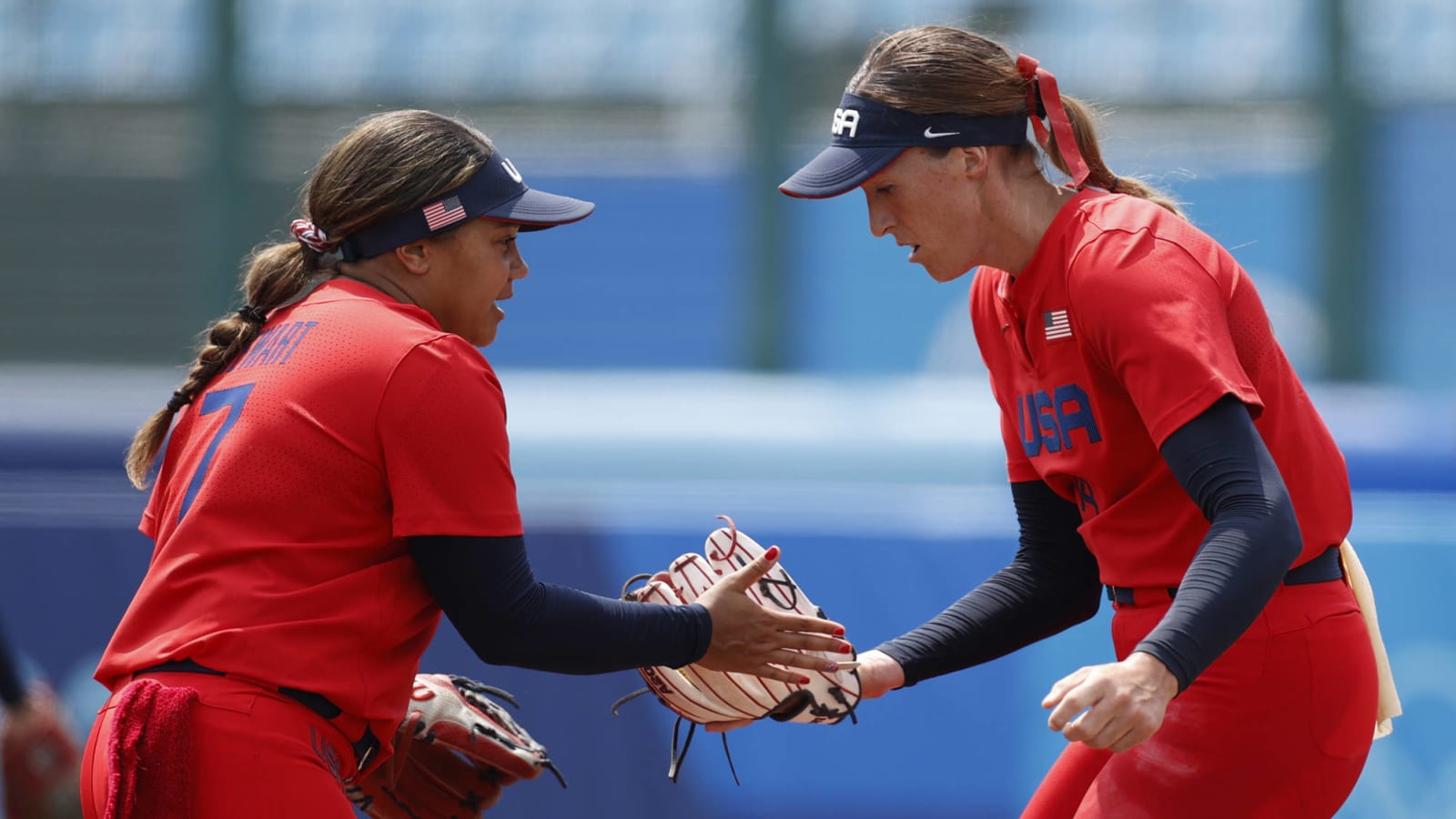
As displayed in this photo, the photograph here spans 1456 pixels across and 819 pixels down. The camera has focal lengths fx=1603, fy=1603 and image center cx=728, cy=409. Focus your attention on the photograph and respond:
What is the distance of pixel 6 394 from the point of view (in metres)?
5.08

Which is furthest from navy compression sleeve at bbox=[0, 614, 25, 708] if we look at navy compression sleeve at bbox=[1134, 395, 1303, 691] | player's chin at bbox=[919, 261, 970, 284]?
navy compression sleeve at bbox=[1134, 395, 1303, 691]

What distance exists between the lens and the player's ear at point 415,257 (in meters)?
2.49

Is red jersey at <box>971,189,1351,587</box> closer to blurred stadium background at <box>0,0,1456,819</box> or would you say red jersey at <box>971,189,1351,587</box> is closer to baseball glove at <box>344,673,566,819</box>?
baseball glove at <box>344,673,566,819</box>

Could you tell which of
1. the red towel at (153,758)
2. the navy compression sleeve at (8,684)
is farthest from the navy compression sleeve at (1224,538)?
the navy compression sleeve at (8,684)

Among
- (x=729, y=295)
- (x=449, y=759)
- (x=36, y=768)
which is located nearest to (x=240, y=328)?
(x=449, y=759)

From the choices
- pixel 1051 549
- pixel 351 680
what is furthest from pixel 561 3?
pixel 351 680

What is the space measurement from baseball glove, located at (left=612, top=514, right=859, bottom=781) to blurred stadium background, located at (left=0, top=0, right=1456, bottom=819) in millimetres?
1805

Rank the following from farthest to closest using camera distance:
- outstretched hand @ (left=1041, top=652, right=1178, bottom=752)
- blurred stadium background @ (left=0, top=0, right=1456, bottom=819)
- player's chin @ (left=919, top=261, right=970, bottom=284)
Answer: blurred stadium background @ (left=0, top=0, right=1456, bottom=819), player's chin @ (left=919, top=261, right=970, bottom=284), outstretched hand @ (left=1041, top=652, right=1178, bottom=752)

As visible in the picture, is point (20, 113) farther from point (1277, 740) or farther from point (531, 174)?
point (1277, 740)

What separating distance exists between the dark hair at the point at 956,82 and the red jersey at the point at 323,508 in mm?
857

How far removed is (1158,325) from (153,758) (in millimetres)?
1484

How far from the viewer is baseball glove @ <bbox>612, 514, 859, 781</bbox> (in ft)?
9.00

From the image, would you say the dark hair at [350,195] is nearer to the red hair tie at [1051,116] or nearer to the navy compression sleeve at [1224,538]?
the red hair tie at [1051,116]

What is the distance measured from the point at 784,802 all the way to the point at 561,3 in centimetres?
257
